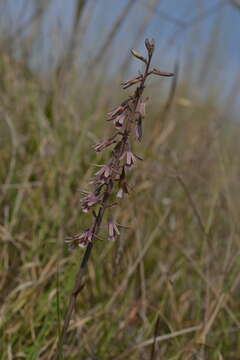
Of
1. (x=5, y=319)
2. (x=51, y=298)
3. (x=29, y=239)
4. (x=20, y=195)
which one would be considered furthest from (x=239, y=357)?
(x=20, y=195)

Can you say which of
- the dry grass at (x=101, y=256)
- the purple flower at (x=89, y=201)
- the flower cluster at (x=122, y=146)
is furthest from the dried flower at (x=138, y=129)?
the dry grass at (x=101, y=256)

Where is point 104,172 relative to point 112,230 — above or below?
above

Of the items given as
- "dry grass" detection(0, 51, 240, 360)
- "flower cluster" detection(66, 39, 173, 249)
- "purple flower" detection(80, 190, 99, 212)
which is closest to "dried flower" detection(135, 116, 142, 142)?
"flower cluster" detection(66, 39, 173, 249)

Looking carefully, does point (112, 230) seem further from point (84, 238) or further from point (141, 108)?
point (141, 108)

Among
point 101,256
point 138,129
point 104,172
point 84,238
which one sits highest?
point 138,129

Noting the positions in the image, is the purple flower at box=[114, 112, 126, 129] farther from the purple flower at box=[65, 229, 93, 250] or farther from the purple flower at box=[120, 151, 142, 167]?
the purple flower at box=[65, 229, 93, 250]

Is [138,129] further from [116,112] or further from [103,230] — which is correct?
[103,230]

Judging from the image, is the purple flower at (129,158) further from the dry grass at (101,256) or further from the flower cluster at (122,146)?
the dry grass at (101,256)

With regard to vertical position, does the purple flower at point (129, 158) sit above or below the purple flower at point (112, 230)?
above

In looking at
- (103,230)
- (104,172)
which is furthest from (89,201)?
(103,230)

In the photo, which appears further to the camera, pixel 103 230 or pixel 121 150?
Answer: pixel 103 230
